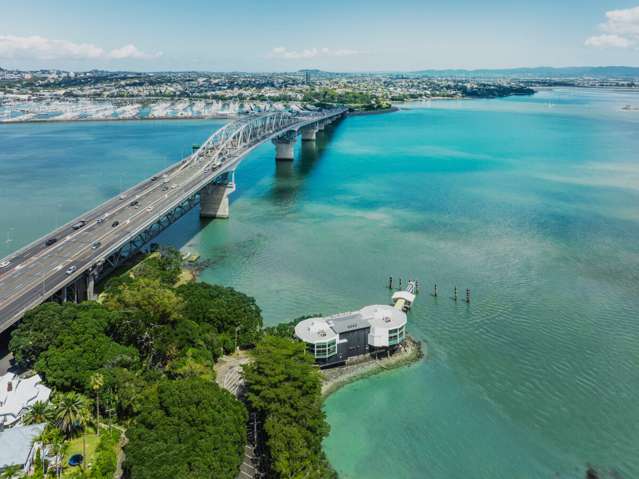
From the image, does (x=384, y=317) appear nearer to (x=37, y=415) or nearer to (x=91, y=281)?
(x=37, y=415)

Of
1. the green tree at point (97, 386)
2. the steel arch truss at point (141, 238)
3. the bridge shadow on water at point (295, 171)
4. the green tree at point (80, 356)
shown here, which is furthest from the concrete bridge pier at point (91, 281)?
the bridge shadow on water at point (295, 171)

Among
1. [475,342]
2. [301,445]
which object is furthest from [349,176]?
[301,445]

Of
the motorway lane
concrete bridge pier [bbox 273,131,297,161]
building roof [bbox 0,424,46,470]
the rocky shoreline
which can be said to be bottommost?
the rocky shoreline

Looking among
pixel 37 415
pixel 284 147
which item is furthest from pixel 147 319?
Answer: pixel 284 147

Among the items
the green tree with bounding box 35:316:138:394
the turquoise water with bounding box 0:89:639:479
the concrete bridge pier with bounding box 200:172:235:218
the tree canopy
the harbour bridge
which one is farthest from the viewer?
the concrete bridge pier with bounding box 200:172:235:218

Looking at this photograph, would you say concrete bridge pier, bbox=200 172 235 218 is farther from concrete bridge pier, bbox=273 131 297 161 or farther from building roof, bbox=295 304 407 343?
concrete bridge pier, bbox=273 131 297 161

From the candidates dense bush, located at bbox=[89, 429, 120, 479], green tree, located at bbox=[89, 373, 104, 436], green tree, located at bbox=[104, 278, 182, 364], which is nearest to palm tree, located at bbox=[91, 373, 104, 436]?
green tree, located at bbox=[89, 373, 104, 436]
